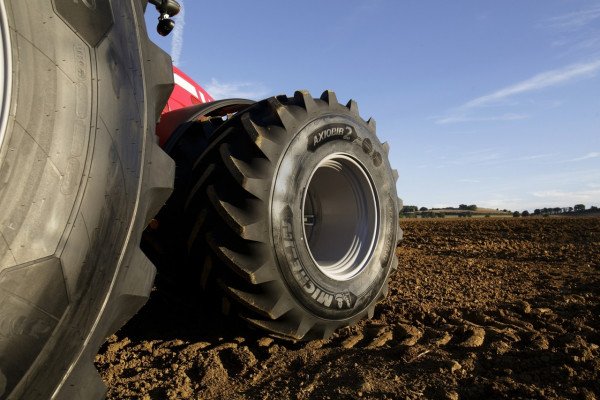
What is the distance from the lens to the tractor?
4.32ft

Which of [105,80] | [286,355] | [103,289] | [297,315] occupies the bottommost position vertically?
[286,355]

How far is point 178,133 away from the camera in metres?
3.34

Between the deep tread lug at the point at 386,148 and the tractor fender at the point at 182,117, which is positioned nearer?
the tractor fender at the point at 182,117

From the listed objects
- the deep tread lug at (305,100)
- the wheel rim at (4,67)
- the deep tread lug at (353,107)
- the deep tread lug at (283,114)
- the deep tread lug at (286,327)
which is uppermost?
the deep tread lug at (353,107)

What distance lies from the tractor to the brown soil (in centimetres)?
29

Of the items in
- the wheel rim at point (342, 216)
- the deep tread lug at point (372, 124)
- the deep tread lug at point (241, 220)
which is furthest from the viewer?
the deep tread lug at point (372, 124)

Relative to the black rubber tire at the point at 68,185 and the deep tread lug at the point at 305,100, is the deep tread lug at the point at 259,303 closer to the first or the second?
the black rubber tire at the point at 68,185

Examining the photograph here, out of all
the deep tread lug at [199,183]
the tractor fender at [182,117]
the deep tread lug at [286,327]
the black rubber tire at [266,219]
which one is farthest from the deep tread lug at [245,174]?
the tractor fender at [182,117]

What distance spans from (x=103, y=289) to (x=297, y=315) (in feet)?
4.57

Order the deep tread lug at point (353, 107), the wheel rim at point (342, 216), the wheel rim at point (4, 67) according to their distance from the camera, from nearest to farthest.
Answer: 1. the wheel rim at point (4, 67)
2. the wheel rim at point (342, 216)
3. the deep tread lug at point (353, 107)

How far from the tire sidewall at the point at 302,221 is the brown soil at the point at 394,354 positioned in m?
0.29

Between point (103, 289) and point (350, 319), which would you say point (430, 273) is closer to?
point (350, 319)

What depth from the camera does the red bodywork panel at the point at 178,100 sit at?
356 centimetres

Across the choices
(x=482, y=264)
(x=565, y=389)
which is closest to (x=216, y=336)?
(x=565, y=389)
